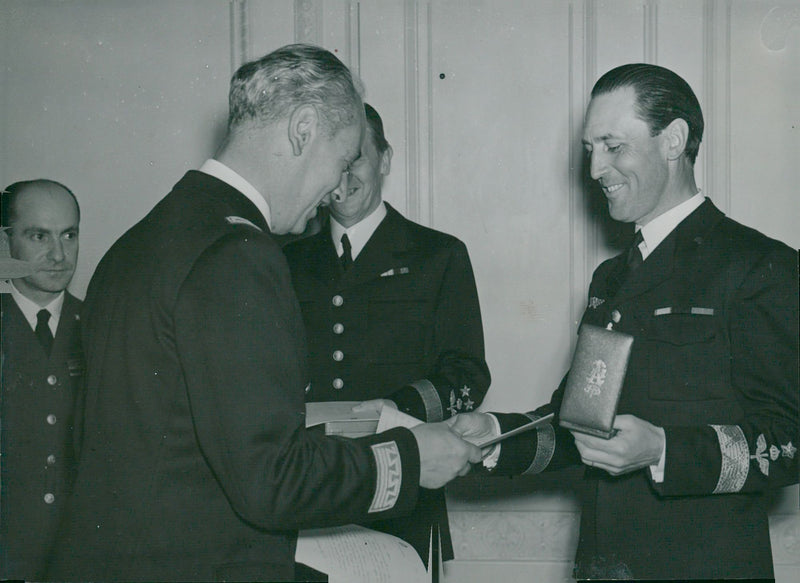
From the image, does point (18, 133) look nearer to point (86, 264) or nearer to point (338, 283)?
point (86, 264)

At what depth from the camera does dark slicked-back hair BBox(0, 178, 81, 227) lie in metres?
3.00

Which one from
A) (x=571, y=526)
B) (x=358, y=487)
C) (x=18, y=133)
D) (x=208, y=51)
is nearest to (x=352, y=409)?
(x=358, y=487)

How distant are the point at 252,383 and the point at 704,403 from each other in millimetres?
1050

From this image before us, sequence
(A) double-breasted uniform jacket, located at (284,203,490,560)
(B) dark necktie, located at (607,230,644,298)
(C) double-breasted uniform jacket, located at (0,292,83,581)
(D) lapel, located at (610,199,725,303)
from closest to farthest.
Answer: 1. (D) lapel, located at (610,199,725,303)
2. (B) dark necktie, located at (607,230,644,298)
3. (A) double-breasted uniform jacket, located at (284,203,490,560)
4. (C) double-breasted uniform jacket, located at (0,292,83,581)

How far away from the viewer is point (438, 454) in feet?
5.27

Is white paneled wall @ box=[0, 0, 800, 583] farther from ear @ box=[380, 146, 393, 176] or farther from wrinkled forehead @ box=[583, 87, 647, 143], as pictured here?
wrinkled forehead @ box=[583, 87, 647, 143]

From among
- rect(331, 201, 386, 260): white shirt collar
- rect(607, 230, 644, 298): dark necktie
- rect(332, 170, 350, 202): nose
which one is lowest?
rect(607, 230, 644, 298): dark necktie

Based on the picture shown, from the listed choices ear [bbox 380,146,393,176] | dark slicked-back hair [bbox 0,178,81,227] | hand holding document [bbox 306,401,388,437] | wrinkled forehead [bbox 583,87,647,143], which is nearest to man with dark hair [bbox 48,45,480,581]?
hand holding document [bbox 306,401,388,437]

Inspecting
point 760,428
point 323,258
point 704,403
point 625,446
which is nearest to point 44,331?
point 323,258

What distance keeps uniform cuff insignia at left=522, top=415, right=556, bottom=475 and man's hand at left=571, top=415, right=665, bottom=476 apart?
0.49 metres

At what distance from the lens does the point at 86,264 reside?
121 inches

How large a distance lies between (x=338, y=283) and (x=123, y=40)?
4.36 ft

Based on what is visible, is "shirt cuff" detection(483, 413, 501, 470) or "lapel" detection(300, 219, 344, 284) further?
"lapel" detection(300, 219, 344, 284)

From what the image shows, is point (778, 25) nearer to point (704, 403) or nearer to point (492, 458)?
point (704, 403)
